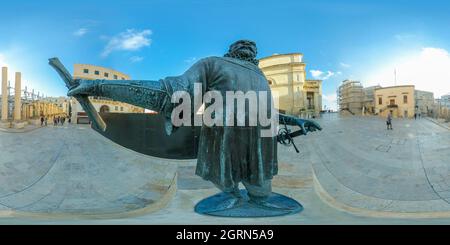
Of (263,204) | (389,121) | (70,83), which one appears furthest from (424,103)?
(70,83)

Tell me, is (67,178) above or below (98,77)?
below

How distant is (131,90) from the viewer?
191cm

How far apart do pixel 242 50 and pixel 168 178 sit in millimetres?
1343

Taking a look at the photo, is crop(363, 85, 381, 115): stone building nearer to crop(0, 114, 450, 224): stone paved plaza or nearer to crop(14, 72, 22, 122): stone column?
crop(0, 114, 450, 224): stone paved plaza

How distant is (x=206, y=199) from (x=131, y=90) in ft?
4.17

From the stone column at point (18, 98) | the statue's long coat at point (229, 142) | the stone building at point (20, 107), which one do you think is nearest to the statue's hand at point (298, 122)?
the statue's long coat at point (229, 142)

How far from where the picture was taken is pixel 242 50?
7.71 ft

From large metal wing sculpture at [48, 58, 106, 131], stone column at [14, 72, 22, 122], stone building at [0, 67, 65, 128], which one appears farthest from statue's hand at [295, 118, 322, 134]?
stone column at [14, 72, 22, 122]

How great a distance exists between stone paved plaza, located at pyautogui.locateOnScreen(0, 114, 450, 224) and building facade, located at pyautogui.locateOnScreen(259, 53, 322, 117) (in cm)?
19

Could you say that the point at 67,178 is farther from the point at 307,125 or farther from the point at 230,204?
the point at 307,125

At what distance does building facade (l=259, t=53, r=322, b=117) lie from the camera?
2.72 m

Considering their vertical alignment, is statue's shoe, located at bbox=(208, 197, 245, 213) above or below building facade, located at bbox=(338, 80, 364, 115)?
below
